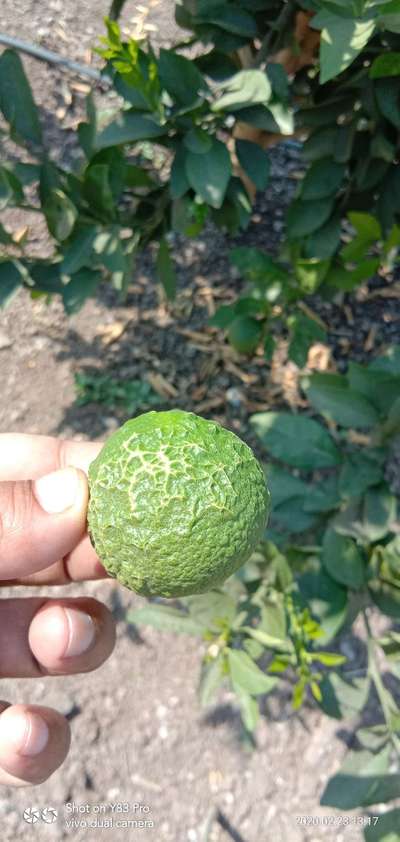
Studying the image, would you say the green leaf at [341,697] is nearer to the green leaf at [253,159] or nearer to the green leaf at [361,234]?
the green leaf at [361,234]

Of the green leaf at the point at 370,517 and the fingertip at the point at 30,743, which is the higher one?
the green leaf at the point at 370,517

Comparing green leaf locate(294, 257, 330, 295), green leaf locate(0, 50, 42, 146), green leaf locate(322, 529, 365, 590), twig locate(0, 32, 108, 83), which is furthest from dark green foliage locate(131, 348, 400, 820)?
twig locate(0, 32, 108, 83)

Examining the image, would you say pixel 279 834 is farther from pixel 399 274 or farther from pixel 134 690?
pixel 399 274

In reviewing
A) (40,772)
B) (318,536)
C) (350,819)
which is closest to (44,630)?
(40,772)

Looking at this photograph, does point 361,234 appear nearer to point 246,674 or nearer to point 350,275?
point 350,275

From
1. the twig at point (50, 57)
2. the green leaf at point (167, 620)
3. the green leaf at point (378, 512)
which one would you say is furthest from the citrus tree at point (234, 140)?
the twig at point (50, 57)

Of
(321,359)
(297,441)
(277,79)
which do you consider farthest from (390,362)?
(321,359)

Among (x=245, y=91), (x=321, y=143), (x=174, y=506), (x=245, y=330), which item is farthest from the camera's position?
(x=245, y=330)
